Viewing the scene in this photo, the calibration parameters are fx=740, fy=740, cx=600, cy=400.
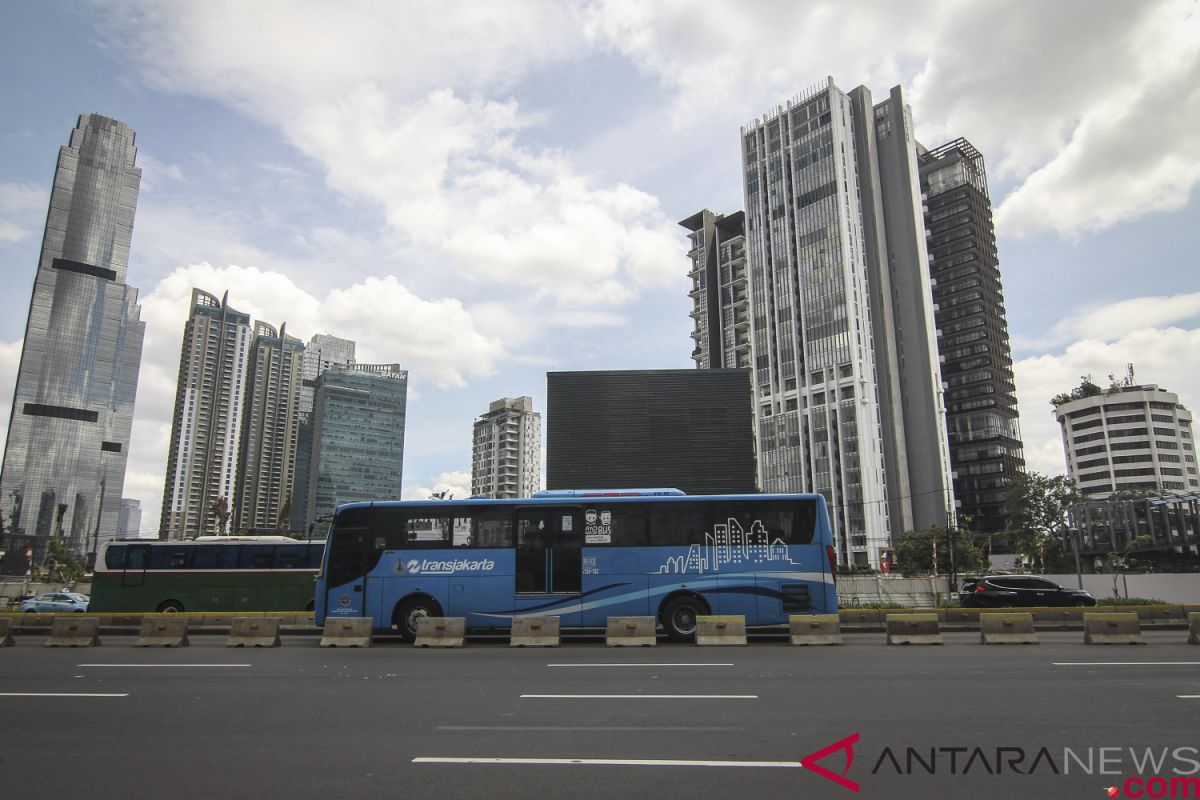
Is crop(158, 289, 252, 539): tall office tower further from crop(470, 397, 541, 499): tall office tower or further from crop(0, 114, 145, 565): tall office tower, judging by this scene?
crop(470, 397, 541, 499): tall office tower

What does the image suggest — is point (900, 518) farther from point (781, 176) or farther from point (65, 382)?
point (65, 382)

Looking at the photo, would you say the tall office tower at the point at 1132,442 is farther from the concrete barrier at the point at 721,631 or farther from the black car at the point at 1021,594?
the concrete barrier at the point at 721,631

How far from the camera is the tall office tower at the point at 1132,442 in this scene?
422 ft

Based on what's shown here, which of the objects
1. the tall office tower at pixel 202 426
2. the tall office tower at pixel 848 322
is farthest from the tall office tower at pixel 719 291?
the tall office tower at pixel 202 426

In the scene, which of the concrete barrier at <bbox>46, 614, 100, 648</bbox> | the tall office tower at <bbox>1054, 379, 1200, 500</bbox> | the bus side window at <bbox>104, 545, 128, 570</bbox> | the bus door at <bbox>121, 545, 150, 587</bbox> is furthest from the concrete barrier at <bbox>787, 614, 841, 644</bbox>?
the tall office tower at <bbox>1054, 379, 1200, 500</bbox>

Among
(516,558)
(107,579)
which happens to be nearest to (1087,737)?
(516,558)

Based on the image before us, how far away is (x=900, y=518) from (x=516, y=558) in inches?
3407

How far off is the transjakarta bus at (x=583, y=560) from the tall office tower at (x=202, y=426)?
174161mm

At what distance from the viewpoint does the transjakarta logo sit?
1831cm

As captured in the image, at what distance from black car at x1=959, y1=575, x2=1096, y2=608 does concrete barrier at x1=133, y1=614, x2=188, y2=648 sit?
990 inches

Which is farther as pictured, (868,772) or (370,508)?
(370,508)

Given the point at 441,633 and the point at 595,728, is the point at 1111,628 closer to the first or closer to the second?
the point at 595,728

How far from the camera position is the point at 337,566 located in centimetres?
1866

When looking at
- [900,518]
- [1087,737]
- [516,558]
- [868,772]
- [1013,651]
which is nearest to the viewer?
[868,772]
